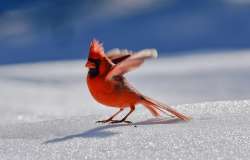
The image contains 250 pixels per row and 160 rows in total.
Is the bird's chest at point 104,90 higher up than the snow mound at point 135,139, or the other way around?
the bird's chest at point 104,90

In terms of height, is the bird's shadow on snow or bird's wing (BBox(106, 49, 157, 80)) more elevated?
bird's wing (BBox(106, 49, 157, 80))

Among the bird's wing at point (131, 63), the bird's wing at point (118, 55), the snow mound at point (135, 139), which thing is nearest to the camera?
the snow mound at point (135, 139)

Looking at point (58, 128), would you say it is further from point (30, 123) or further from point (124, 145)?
point (124, 145)

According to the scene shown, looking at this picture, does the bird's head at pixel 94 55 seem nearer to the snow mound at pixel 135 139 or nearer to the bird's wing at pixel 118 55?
the bird's wing at pixel 118 55

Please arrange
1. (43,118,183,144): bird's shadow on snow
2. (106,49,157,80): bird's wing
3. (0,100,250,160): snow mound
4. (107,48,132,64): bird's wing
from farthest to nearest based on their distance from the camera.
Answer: (107,48,132,64): bird's wing < (106,49,157,80): bird's wing < (43,118,183,144): bird's shadow on snow < (0,100,250,160): snow mound

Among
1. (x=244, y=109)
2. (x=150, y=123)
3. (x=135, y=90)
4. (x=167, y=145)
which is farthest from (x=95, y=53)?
(x=244, y=109)

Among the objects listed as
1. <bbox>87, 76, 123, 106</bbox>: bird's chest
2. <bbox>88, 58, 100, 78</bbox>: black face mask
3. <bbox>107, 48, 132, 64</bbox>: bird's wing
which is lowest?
<bbox>87, 76, 123, 106</bbox>: bird's chest

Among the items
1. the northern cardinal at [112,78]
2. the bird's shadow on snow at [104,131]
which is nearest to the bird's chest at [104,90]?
the northern cardinal at [112,78]

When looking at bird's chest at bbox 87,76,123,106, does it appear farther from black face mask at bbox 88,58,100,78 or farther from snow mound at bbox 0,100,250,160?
snow mound at bbox 0,100,250,160

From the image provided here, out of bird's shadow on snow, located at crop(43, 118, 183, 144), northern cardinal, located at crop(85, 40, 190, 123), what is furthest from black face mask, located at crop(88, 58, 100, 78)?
bird's shadow on snow, located at crop(43, 118, 183, 144)
